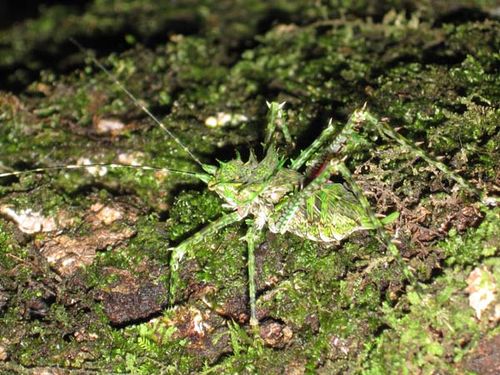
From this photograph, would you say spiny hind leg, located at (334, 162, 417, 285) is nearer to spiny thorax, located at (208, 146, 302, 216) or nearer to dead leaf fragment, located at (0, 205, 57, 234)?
spiny thorax, located at (208, 146, 302, 216)

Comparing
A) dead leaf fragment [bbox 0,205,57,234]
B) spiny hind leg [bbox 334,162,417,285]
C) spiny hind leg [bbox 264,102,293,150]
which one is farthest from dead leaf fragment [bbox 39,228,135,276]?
spiny hind leg [bbox 334,162,417,285]

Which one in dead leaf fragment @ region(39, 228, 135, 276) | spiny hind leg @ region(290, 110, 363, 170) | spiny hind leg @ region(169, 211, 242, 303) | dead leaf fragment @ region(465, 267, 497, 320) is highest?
spiny hind leg @ region(290, 110, 363, 170)

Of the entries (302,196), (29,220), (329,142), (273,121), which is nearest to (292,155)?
(273,121)

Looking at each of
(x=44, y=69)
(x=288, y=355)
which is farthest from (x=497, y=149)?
(x=44, y=69)

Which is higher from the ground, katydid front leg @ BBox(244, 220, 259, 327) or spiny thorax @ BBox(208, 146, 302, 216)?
spiny thorax @ BBox(208, 146, 302, 216)

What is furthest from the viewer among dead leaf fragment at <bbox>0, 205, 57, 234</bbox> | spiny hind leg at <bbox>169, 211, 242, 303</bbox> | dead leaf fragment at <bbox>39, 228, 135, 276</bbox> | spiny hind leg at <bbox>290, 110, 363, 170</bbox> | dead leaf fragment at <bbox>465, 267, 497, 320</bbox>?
dead leaf fragment at <bbox>0, 205, 57, 234</bbox>

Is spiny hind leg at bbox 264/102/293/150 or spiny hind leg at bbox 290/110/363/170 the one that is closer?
spiny hind leg at bbox 290/110/363/170

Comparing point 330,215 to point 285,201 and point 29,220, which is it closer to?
point 285,201

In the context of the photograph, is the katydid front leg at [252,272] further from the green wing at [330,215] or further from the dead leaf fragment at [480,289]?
the dead leaf fragment at [480,289]
